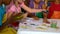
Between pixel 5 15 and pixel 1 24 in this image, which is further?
pixel 5 15

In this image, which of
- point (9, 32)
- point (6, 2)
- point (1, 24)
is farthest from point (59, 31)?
point (6, 2)

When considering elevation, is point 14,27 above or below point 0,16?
below

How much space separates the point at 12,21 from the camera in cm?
158

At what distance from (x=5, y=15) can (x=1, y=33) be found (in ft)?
0.95

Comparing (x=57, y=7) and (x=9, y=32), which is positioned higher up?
(x=57, y=7)

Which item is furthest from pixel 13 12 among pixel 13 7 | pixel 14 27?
pixel 14 27

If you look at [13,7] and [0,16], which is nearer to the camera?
[0,16]

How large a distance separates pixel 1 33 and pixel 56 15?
33.3 inches

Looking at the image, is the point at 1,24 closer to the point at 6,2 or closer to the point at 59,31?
the point at 59,31

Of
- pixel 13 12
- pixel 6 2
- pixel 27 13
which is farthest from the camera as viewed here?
pixel 6 2

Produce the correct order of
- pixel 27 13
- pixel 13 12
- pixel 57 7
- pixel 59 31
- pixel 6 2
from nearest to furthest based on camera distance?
pixel 59 31 → pixel 13 12 → pixel 27 13 → pixel 57 7 → pixel 6 2

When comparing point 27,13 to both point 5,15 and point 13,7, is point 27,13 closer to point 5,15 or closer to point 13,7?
point 13,7

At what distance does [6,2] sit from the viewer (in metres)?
2.46

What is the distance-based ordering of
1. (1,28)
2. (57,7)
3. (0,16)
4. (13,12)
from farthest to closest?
(57,7) < (13,12) < (0,16) < (1,28)
